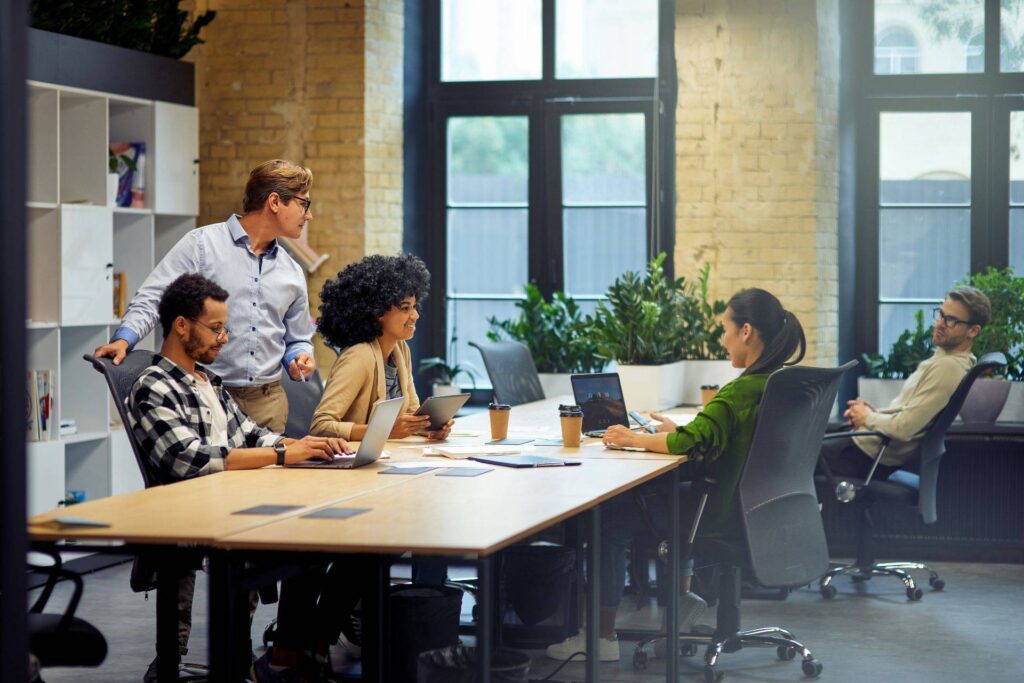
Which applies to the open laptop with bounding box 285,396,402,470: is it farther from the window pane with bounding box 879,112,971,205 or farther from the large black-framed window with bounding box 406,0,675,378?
the window pane with bounding box 879,112,971,205

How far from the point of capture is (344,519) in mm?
2967

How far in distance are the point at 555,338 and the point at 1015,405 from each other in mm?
2356

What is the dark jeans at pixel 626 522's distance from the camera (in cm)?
447

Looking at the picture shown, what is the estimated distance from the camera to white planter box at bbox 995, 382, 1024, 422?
6.65m

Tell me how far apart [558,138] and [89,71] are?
278cm

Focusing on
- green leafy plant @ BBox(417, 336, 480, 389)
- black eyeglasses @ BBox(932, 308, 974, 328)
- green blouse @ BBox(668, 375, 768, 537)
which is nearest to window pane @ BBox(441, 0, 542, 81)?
green leafy plant @ BBox(417, 336, 480, 389)

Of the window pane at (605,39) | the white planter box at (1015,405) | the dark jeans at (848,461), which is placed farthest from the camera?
the window pane at (605,39)

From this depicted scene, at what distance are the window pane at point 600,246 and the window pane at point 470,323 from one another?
1.46 feet

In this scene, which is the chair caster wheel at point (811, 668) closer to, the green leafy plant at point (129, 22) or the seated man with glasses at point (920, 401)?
the seated man with glasses at point (920, 401)

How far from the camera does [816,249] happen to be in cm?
701

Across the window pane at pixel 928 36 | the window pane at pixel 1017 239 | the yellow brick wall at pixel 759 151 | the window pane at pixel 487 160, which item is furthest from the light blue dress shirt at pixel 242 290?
the window pane at pixel 1017 239

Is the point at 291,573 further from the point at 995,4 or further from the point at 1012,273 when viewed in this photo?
the point at 995,4

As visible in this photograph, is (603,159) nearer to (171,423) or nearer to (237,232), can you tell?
(237,232)

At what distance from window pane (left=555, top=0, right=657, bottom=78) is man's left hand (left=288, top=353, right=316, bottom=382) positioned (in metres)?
3.65
